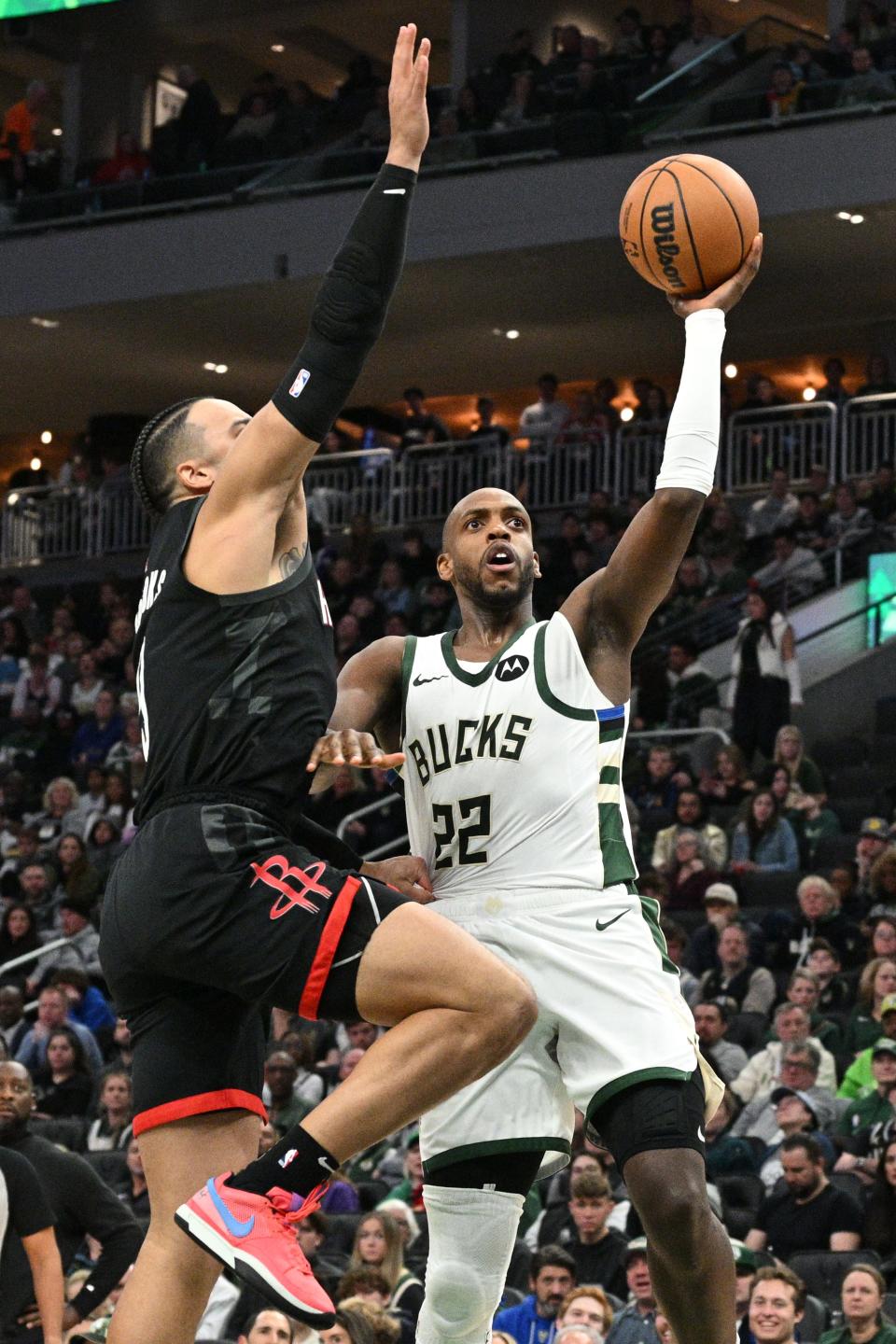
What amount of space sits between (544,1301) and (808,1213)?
55.6 inches

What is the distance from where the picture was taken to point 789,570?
19.1m

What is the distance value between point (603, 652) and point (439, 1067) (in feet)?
5.52

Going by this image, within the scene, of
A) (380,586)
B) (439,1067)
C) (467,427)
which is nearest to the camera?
(439,1067)

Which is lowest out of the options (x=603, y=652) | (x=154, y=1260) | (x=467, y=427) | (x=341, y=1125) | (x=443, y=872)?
(x=154, y=1260)

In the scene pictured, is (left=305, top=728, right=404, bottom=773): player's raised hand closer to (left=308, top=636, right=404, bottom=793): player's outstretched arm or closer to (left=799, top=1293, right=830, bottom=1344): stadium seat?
(left=308, top=636, right=404, bottom=793): player's outstretched arm

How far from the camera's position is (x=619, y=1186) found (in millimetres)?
11453

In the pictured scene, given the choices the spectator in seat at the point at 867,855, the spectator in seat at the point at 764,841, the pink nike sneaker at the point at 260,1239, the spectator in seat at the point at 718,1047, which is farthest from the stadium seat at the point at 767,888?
the pink nike sneaker at the point at 260,1239

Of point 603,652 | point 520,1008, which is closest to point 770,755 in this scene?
point 603,652

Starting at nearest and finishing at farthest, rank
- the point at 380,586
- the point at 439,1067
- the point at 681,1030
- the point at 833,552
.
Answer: the point at 439,1067 < the point at 681,1030 < the point at 833,552 < the point at 380,586

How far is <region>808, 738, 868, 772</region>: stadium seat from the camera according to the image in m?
17.8

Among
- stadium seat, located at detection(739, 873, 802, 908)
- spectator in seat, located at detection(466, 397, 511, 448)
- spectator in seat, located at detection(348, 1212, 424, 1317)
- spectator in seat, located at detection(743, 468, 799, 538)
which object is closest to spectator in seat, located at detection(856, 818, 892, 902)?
stadium seat, located at detection(739, 873, 802, 908)

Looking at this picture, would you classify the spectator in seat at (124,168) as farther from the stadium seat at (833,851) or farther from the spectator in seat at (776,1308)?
the spectator in seat at (776,1308)

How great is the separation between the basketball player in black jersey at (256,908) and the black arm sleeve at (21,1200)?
10.5 feet

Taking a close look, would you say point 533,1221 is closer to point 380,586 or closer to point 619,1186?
point 619,1186
